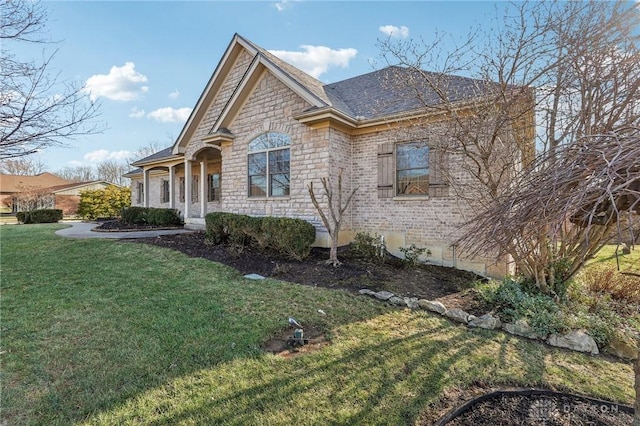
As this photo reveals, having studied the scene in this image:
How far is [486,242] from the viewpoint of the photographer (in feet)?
6.23

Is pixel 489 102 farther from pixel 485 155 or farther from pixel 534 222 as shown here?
pixel 534 222

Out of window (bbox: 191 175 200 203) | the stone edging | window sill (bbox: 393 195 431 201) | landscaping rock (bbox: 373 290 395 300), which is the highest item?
window (bbox: 191 175 200 203)

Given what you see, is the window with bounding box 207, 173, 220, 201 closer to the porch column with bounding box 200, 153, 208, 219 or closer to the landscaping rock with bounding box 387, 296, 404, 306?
the porch column with bounding box 200, 153, 208, 219

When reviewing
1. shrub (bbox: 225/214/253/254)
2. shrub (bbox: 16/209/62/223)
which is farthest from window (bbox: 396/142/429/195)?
shrub (bbox: 16/209/62/223)

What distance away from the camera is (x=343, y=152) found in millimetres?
9664

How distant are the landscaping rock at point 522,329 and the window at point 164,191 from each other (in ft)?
65.3

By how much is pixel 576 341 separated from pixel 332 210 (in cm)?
527

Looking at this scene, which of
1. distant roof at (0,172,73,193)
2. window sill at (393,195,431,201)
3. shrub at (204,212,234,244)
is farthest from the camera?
distant roof at (0,172,73,193)

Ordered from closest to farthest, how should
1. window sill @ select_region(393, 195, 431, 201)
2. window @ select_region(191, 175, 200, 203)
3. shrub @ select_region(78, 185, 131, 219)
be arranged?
window sill @ select_region(393, 195, 431, 201) < window @ select_region(191, 175, 200, 203) < shrub @ select_region(78, 185, 131, 219)

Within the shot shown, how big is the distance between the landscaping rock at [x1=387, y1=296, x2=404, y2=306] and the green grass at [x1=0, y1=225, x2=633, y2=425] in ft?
1.01

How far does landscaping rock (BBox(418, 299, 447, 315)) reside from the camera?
526 cm

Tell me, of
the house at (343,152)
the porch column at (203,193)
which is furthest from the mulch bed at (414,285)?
the porch column at (203,193)

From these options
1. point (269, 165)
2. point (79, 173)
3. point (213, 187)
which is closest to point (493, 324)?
point (269, 165)

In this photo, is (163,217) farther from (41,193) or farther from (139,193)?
(41,193)
